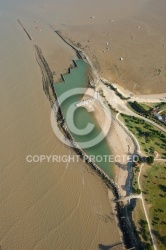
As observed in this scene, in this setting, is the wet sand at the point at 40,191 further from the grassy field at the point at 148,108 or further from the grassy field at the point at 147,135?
the grassy field at the point at 148,108

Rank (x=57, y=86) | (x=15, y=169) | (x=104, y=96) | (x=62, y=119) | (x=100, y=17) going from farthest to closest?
(x=100, y=17), (x=57, y=86), (x=104, y=96), (x=62, y=119), (x=15, y=169)

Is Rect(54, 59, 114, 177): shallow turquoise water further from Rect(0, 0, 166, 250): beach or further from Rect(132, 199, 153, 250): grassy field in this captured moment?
Rect(132, 199, 153, 250): grassy field

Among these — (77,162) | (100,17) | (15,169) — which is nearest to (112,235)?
(77,162)

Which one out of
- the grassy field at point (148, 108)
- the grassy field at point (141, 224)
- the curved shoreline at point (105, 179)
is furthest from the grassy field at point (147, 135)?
the grassy field at point (141, 224)

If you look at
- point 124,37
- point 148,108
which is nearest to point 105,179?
Result: point 148,108

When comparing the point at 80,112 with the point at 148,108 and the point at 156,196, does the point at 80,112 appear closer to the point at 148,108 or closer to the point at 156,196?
the point at 148,108

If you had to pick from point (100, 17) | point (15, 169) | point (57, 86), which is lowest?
A: point (15, 169)

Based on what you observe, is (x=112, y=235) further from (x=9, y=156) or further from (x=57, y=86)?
(x=57, y=86)

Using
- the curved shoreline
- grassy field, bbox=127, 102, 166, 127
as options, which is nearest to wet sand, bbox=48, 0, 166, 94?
grassy field, bbox=127, 102, 166, 127
